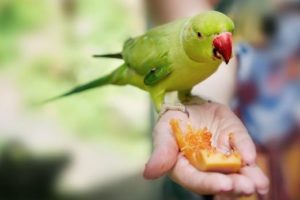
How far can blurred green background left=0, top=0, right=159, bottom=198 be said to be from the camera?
1.08m

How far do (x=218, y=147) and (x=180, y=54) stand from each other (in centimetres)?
13

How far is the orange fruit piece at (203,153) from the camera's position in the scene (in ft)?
1.98

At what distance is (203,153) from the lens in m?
0.62

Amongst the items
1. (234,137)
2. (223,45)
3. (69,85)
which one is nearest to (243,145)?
(234,137)

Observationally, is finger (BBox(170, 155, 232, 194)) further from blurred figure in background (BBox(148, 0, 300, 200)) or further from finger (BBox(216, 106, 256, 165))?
blurred figure in background (BBox(148, 0, 300, 200))

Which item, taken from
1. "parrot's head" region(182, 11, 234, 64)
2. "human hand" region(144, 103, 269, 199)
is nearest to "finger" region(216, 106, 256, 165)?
"human hand" region(144, 103, 269, 199)

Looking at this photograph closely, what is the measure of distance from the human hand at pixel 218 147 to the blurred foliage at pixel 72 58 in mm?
353

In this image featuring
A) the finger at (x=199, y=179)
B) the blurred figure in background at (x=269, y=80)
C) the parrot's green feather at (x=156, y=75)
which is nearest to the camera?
the finger at (x=199, y=179)

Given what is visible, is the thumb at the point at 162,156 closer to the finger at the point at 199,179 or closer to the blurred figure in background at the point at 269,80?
the finger at the point at 199,179

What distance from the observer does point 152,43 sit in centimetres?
74

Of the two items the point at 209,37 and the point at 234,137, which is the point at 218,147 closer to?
the point at 234,137

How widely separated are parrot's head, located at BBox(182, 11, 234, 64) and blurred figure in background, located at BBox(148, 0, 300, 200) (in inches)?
14.2

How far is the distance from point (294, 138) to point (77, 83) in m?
0.44

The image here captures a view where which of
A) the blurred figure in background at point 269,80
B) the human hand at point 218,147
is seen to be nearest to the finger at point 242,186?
the human hand at point 218,147
